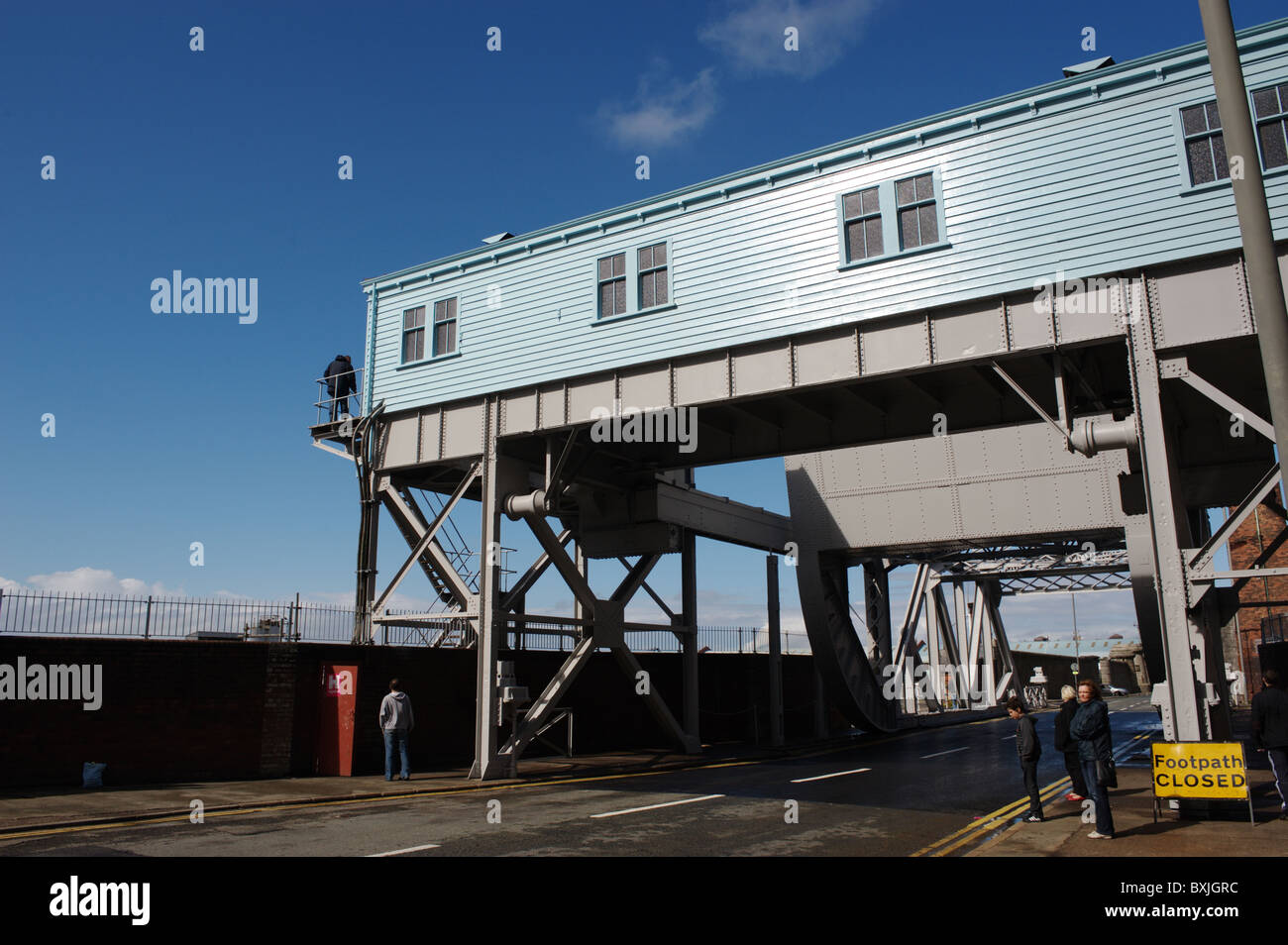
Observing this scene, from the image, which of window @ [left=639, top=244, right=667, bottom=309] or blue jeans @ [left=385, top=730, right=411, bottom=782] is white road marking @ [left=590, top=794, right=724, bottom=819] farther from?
window @ [left=639, top=244, right=667, bottom=309]

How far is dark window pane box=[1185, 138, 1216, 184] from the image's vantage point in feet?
46.2

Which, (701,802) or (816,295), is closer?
(701,802)

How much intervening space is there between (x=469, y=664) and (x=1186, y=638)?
15851mm

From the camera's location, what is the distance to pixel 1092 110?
49.6ft

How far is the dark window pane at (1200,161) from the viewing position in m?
14.1

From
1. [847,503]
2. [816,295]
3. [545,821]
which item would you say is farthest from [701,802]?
[847,503]

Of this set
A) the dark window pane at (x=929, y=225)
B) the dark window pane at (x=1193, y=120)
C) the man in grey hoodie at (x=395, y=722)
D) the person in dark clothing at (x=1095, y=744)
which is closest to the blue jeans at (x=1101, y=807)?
the person in dark clothing at (x=1095, y=744)

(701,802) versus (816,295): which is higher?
(816,295)

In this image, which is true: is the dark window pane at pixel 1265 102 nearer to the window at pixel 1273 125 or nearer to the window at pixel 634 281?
the window at pixel 1273 125

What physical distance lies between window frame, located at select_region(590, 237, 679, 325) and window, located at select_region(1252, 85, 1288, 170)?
9.91 metres

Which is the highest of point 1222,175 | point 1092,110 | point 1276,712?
point 1092,110

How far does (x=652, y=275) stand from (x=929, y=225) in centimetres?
568

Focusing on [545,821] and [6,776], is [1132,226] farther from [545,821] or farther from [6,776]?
[6,776]

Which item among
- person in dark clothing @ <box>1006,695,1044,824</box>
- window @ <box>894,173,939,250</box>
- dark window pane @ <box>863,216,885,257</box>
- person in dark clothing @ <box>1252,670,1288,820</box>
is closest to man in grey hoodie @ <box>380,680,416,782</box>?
person in dark clothing @ <box>1006,695,1044,824</box>
